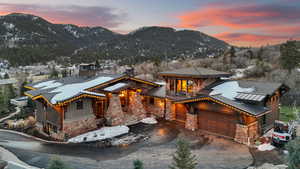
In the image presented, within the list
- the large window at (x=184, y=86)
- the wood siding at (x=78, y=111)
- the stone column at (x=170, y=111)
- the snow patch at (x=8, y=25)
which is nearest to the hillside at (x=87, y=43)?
the snow patch at (x=8, y=25)

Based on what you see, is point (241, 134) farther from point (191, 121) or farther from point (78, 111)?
point (78, 111)

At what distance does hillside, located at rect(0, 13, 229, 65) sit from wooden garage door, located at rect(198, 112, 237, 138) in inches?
2200

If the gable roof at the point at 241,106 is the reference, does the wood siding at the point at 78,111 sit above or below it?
below

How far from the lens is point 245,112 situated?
1291 centimetres

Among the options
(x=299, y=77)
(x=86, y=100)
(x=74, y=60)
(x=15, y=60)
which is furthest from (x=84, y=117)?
(x=15, y=60)

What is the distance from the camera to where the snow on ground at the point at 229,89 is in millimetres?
15625

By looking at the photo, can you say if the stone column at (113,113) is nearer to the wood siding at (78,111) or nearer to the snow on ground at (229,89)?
the wood siding at (78,111)

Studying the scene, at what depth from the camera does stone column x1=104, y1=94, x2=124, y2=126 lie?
1777cm

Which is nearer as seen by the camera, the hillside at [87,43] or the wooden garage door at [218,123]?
the wooden garage door at [218,123]

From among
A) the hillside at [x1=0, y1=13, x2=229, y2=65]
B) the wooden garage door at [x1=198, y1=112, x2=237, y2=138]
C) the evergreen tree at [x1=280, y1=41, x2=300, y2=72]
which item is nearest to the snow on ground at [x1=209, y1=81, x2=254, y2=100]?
the wooden garage door at [x1=198, y1=112, x2=237, y2=138]

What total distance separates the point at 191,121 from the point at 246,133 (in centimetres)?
449

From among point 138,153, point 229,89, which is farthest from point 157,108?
point 138,153

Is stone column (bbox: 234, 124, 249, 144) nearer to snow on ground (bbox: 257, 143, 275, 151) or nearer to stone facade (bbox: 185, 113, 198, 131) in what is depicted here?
snow on ground (bbox: 257, 143, 275, 151)

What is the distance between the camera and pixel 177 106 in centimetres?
1955
